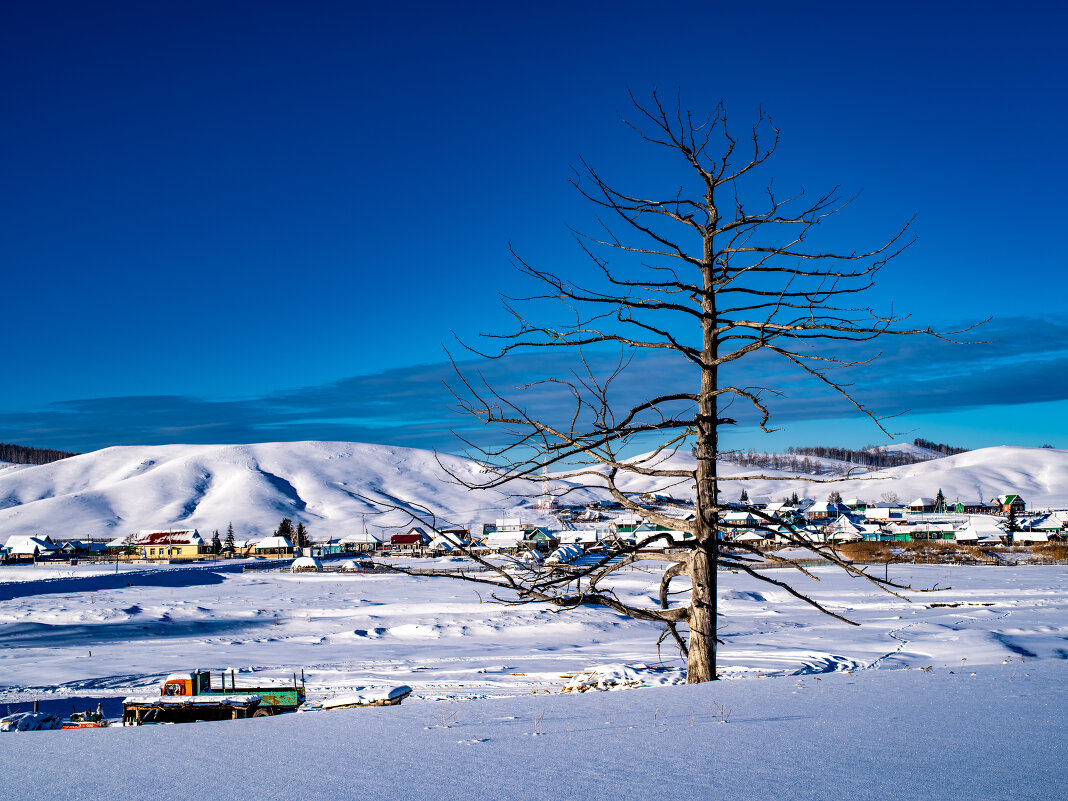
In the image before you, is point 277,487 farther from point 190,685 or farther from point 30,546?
point 190,685

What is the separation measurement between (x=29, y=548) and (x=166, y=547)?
1336cm

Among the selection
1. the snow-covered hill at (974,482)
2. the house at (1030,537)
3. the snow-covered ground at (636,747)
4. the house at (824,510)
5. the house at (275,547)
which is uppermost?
the snow-covered hill at (974,482)

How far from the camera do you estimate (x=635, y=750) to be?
3.81 m

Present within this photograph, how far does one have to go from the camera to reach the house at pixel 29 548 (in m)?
77.9

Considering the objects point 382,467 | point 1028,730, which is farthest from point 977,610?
point 382,467

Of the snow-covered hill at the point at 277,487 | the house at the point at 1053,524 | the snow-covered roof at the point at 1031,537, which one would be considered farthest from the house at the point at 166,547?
the house at the point at 1053,524

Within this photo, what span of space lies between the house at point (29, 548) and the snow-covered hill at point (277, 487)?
33028 millimetres

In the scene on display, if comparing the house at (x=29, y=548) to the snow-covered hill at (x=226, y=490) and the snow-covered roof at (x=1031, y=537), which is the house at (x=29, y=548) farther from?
the snow-covered roof at (x=1031, y=537)

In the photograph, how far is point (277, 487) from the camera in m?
148

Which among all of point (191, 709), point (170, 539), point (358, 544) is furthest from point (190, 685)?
point (358, 544)

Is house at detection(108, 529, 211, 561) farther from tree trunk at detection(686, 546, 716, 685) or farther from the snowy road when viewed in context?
tree trunk at detection(686, 546, 716, 685)

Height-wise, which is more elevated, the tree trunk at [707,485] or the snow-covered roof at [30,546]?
the tree trunk at [707,485]

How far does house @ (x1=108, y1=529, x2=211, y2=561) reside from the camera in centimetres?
8683

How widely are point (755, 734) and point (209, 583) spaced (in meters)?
58.2
